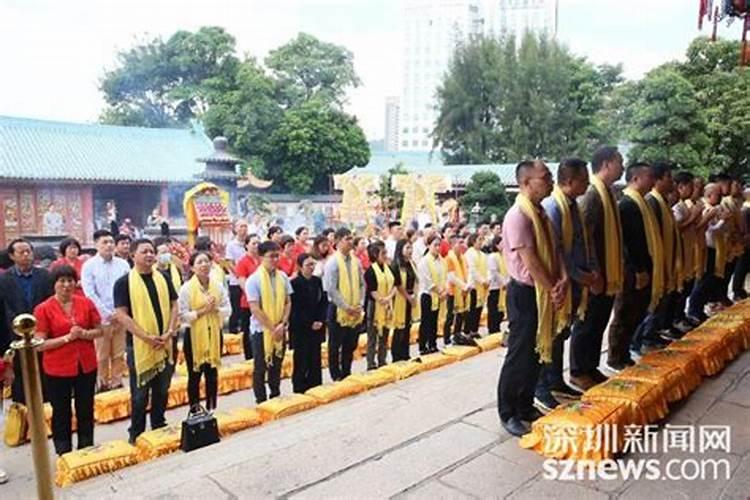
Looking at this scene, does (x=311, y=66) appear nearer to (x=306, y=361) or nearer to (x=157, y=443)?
(x=306, y=361)

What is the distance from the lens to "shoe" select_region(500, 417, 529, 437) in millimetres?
3008

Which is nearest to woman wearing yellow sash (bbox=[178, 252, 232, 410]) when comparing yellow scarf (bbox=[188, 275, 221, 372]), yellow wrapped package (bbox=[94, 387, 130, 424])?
yellow scarf (bbox=[188, 275, 221, 372])

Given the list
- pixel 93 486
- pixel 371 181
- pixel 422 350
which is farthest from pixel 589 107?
pixel 93 486

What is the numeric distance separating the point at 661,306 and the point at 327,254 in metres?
3.62

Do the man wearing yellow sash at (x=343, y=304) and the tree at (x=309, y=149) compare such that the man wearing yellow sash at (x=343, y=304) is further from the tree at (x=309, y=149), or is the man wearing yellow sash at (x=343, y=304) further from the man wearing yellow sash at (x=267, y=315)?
the tree at (x=309, y=149)

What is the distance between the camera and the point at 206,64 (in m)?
29.5

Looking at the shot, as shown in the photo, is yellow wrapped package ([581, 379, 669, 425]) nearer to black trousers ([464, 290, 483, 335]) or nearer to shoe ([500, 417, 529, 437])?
shoe ([500, 417, 529, 437])

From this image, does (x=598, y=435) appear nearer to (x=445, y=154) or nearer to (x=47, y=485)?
(x=47, y=485)

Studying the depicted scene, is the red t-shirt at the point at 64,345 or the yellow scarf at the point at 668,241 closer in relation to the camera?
the red t-shirt at the point at 64,345

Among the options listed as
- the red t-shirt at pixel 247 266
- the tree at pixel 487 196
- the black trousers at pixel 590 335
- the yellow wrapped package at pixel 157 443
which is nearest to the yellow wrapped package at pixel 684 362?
the black trousers at pixel 590 335

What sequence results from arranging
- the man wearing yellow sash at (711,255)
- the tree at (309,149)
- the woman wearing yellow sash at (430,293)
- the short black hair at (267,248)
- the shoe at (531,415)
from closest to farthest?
the shoe at (531,415)
the short black hair at (267,248)
the man wearing yellow sash at (711,255)
the woman wearing yellow sash at (430,293)
the tree at (309,149)

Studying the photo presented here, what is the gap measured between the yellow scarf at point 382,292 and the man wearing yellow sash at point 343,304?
29 cm

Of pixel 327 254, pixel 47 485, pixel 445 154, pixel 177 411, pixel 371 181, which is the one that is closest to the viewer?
pixel 47 485

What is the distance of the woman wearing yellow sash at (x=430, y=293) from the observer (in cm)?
686
